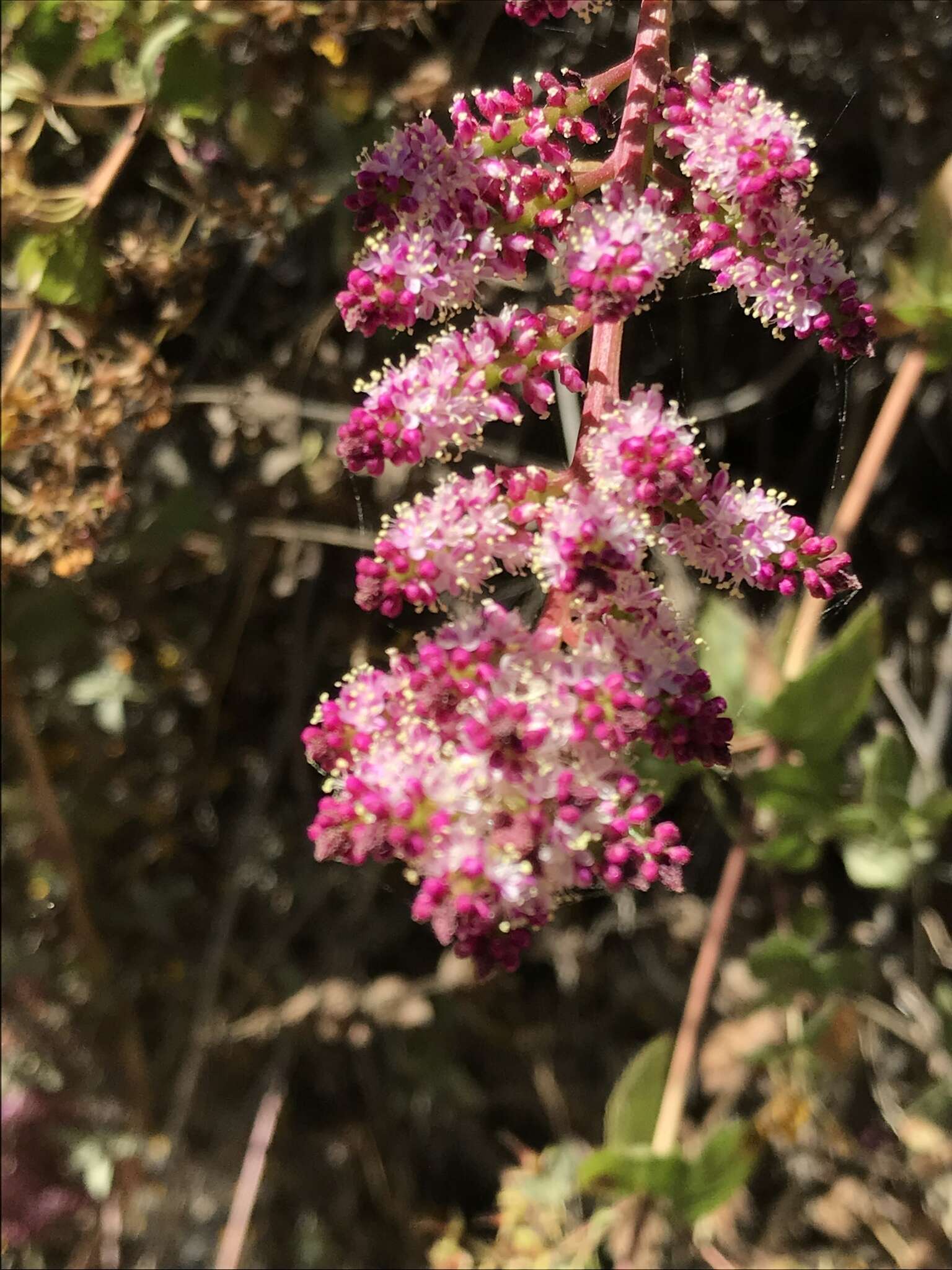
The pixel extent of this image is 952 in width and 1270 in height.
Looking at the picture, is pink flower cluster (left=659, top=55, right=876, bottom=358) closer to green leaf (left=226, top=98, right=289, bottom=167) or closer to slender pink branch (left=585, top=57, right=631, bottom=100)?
slender pink branch (left=585, top=57, right=631, bottom=100)

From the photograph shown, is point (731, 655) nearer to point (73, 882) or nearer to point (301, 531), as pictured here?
point (301, 531)

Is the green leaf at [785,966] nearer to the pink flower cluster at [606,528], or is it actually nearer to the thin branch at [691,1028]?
the thin branch at [691,1028]

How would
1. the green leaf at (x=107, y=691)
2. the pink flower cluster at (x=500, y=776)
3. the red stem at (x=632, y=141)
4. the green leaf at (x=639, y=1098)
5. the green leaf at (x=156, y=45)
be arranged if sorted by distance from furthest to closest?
the green leaf at (x=107, y=691)
the green leaf at (x=639, y=1098)
the green leaf at (x=156, y=45)
the red stem at (x=632, y=141)
the pink flower cluster at (x=500, y=776)

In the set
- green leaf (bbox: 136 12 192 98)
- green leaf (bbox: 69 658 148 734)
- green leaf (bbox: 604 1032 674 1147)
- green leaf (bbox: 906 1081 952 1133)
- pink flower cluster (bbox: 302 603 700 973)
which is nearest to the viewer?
pink flower cluster (bbox: 302 603 700 973)

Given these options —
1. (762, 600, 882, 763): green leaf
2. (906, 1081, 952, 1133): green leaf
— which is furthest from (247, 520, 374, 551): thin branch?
(906, 1081, 952, 1133): green leaf

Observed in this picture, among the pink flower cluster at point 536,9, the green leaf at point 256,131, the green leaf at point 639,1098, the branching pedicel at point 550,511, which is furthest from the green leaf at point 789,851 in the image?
the green leaf at point 256,131

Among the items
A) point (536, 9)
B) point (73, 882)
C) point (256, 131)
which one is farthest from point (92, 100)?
point (73, 882)
